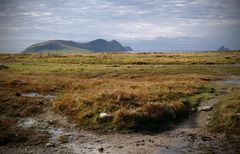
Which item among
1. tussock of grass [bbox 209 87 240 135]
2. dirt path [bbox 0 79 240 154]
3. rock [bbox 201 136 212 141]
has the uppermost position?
tussock of grass [bbox 209 87 240 135]

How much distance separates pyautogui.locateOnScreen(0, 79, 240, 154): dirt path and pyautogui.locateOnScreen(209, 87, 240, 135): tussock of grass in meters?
0.94

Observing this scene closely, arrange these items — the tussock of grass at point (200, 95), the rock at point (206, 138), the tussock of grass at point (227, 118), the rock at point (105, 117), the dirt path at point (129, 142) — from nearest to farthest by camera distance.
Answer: the dirt path at point (129, 142) → the rock at point (206, 138) → the tussock of grass at point (227, 118) → the rock at point (105, 117) → the tussock of grass at point (200, 95)

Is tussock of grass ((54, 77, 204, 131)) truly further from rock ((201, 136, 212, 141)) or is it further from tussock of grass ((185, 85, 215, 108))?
rock ((201, 136, 212, 141))

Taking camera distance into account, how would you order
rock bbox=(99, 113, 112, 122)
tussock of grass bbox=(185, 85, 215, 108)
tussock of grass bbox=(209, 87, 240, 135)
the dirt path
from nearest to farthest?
the dirt path < tussock of grass bbox=(209, 87, 240, 135) < rock bbox=(99, 113, 112, 122) < tussock of grass bbox=(185, 85, 215, 108)

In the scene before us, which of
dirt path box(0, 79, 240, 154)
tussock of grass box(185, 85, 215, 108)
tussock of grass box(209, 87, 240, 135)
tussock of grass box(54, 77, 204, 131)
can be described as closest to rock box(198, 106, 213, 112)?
tussock of grass box(209, 87, 240, 135)

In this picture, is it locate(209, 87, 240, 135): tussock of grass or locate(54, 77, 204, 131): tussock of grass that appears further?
locate(54, 77, 204, 131): tussock of grass

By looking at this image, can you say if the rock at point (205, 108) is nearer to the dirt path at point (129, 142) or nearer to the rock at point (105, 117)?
the dirt path at point (129, 142)

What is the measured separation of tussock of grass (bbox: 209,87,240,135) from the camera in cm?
1958

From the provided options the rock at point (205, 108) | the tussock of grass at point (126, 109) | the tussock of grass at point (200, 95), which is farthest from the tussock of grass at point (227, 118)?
the tussock of grass at point (200, 95)

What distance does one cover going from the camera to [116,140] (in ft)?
58.2

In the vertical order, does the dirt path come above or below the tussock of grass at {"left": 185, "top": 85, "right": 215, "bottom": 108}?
below

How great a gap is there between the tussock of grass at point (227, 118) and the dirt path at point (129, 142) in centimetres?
Answer: 94

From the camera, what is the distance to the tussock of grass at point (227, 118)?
19.6 metres

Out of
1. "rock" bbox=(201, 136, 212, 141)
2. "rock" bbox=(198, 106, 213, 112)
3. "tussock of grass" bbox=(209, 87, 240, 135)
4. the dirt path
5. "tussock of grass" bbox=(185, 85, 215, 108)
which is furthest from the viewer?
"tussock of grass" bbox=(185, 85, 215, 108)
